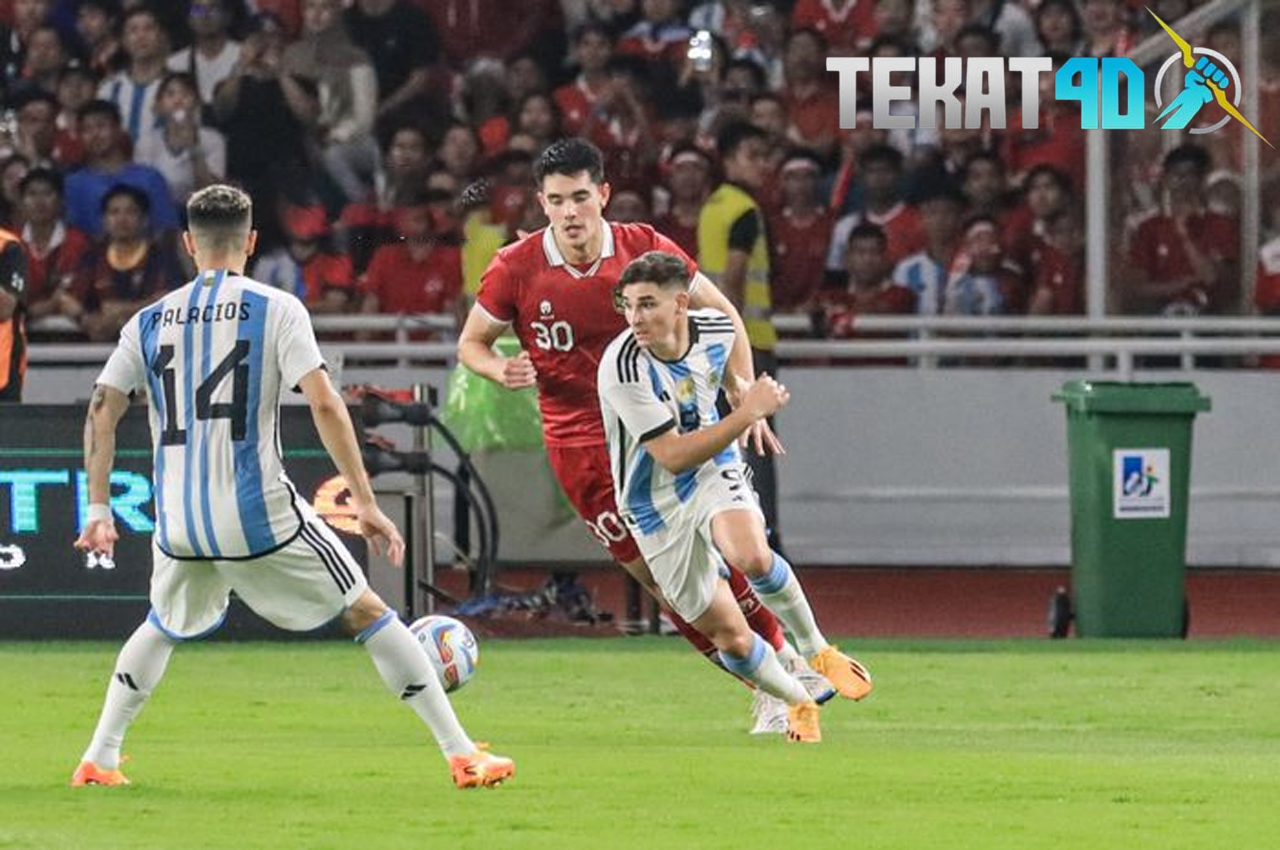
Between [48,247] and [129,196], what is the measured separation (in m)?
0.79

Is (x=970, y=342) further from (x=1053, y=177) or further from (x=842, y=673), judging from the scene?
(x=842, y=673)

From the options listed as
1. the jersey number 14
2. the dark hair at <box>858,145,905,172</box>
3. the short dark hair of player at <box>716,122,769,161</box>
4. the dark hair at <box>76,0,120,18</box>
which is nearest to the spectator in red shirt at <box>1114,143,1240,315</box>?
the dark hair at <box>858,145,905,172</box>

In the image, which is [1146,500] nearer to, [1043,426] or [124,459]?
[1043,426]

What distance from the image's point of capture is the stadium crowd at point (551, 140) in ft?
65.9

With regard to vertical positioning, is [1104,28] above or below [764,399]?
above

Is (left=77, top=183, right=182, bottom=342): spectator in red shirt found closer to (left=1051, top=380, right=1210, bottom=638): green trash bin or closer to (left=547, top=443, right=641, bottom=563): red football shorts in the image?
(left=1051, top=380, right=1210, bottom=638): green trash bin

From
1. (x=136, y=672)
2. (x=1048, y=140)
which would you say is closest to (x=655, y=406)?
(x=136, y=672)

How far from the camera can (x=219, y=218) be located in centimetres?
978

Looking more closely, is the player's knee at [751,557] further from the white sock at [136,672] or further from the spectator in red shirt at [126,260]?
the spectator in red shirt at [126,260]

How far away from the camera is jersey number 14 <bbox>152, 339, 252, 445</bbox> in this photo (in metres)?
9.77

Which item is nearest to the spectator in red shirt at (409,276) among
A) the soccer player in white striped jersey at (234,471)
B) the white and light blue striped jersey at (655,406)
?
the white and light blue striped jersey at (655,406)

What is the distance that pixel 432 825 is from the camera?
30.1 ft

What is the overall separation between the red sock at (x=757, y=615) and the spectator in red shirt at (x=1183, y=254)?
8.13 meters

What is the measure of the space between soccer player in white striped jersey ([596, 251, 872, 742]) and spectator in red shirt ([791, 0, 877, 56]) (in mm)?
9850
